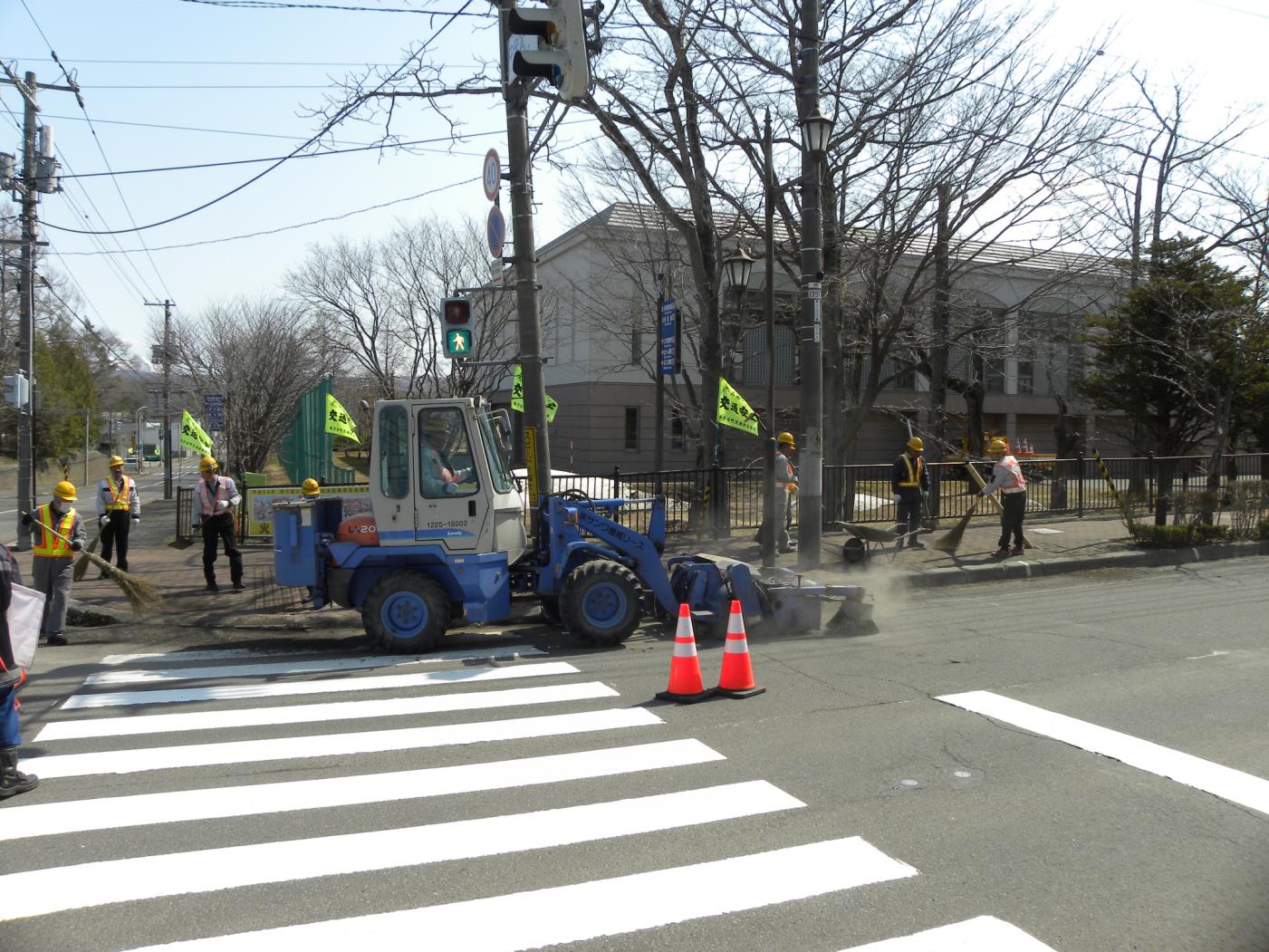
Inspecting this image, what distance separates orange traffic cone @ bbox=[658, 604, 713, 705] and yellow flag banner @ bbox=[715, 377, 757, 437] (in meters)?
7.16

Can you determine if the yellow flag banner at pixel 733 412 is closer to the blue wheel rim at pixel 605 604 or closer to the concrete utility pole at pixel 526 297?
the concrete utility pole at pixel 526 297

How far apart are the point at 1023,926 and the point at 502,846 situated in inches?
91.5

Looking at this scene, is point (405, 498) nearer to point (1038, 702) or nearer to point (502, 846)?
point (502, 846)

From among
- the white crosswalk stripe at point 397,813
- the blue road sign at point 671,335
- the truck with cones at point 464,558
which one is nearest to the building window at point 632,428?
the blue road sign at point 671,335

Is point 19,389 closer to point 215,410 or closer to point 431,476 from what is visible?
point 215,410

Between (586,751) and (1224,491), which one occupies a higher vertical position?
(1224,491)

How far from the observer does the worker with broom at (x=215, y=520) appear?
41.0ft

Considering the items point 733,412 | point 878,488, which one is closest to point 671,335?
point 733,412

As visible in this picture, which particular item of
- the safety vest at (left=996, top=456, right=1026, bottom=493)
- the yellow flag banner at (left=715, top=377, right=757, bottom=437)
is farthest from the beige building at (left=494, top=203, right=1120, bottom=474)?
the yellow flag banner at (left=715, top=377, right=757, bottom=437)

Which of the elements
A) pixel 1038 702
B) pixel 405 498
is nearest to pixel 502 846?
pixel 1038 702

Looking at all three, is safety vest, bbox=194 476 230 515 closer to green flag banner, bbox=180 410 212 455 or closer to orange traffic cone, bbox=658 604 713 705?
green flag banner, bbox=180 410 212 455

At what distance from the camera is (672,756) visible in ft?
18.9

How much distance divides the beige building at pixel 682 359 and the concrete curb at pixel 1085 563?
666cm

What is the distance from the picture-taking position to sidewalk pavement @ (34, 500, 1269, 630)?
429 inches
